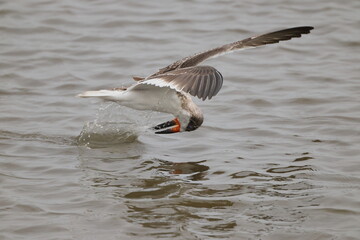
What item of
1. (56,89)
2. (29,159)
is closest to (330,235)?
(29,159)

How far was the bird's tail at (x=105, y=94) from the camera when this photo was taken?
700 centimetres

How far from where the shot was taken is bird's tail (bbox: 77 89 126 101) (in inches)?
275

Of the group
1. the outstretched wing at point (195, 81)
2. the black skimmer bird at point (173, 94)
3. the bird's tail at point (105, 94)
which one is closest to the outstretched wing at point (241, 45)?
the black skimmer bird at point (173, 94)

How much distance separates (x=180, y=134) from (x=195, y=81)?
7.32 ft

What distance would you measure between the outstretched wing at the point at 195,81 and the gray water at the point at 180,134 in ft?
3.19

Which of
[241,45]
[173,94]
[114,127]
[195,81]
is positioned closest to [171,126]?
[173,94]

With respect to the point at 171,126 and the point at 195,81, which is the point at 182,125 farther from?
the point at 195,81

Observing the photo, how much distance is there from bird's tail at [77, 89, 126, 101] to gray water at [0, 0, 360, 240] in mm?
657

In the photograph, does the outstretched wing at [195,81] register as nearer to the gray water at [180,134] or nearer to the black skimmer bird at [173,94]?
the black skimmer bird at [173,94]

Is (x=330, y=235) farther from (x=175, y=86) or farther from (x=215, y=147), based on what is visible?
(x=215, y=147)

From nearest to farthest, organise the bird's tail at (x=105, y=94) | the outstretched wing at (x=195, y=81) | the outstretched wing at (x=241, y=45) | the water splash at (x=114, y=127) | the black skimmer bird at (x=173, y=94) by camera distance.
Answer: the outstretched wing at (x=195, y=81) → the bird's tail at (x=105, y=94) → the black skimmer bird at (x=173, y=94) → the outstretched wing at (x=241, y=45) → the water splash at (x=114, y=127)

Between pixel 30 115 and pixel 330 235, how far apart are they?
180 inches

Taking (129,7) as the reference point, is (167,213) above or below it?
below

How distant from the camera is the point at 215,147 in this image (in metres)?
7.75
